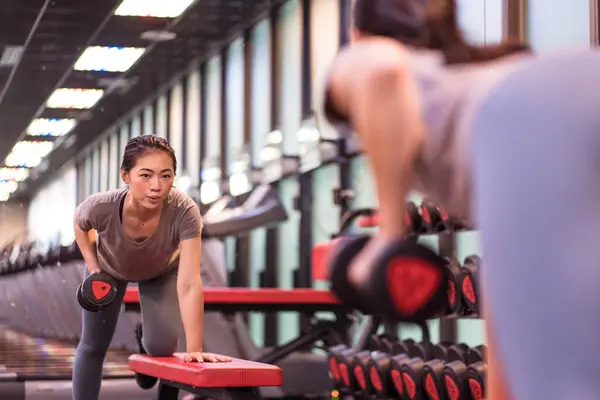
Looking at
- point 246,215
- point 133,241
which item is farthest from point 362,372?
point 133,241

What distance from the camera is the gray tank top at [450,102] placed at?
2.02 feet

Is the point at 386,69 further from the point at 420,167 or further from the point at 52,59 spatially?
the point at 52,59

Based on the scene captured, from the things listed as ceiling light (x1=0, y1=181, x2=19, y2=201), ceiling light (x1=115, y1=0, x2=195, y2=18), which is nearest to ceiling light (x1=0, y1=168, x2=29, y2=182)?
ceiling light (x1=0, y1=181, x2=19, y2=201)

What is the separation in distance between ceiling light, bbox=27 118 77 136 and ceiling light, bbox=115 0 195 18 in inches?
36.4

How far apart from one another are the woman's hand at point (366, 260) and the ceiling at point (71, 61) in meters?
6.24

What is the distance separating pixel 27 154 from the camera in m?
6.89

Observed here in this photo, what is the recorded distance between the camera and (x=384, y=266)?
0.58 meters

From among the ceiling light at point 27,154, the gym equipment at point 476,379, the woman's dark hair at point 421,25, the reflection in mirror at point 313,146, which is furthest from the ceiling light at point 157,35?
the woman's dark hair at point 421,25

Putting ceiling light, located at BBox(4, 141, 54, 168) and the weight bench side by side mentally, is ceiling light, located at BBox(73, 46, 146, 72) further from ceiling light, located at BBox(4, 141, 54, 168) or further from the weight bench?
the weight bench

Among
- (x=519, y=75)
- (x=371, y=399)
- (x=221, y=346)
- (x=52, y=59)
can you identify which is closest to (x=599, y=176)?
(x=519, y=75)

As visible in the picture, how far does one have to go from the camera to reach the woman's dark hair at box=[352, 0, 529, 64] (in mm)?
655

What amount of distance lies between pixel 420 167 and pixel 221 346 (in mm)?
5960

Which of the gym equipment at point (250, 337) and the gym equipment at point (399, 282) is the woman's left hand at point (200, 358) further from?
the gym equipment at point (399, 282)

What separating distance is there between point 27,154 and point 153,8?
155cm
